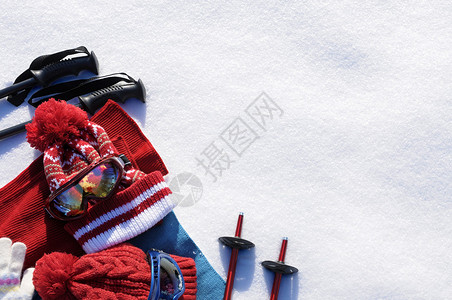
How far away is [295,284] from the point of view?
133 centimetres

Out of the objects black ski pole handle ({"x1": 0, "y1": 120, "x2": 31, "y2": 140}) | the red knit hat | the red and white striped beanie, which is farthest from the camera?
black ski pole handle ({"x1": 0, "y1": 120, "x2": 31, "y2": 140})

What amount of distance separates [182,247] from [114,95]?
499 mm

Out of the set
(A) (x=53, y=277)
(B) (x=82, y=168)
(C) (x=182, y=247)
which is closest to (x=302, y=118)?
Answer: (C) (x=182, y=247)

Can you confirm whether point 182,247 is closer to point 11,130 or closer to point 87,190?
point 87,190

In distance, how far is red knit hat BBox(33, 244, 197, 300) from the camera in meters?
1.12

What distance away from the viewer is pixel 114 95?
53.6 inches

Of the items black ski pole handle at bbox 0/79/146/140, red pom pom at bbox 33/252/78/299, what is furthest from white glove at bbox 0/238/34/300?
black ski pole handle at bbox 0/79/146/140

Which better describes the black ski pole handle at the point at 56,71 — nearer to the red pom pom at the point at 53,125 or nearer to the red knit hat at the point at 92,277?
the red pom pom at the point at 53,125

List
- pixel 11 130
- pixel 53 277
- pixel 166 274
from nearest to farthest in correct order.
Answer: pixel 53 277 < pixel 166 274 < pixel 11 130

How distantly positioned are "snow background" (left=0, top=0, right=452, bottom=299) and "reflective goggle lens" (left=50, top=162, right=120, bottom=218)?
0.21 meters

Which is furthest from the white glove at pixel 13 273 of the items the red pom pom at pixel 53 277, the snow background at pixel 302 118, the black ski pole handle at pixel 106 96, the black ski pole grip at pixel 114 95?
the black ski pole grip at pixel 114 95

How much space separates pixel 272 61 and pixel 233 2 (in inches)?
9.5

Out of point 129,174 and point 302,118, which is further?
point 302,118

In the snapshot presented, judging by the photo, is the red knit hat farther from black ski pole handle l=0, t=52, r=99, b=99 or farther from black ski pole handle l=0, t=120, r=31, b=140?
black ski pole handle l=0, t=52, r=99, b=99
